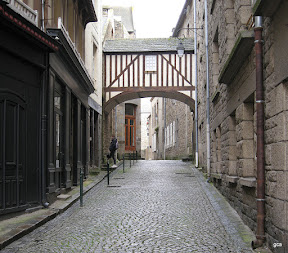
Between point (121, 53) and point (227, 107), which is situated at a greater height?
point (121, 53)

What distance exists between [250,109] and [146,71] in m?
14.0

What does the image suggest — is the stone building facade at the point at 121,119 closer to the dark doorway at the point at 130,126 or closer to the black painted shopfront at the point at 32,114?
the dark doorway at the point at 130,126

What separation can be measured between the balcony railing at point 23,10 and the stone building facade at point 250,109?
3.74 metres

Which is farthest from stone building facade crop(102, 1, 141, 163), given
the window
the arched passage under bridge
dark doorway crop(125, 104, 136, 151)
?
the window

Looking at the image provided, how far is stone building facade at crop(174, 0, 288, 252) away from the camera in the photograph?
4855mm

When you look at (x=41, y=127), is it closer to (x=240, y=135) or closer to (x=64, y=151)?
(x=64, y=151)

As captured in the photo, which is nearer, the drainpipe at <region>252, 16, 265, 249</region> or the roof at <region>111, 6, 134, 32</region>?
the drainpipe at <region>252, 16, 265, 249</region>

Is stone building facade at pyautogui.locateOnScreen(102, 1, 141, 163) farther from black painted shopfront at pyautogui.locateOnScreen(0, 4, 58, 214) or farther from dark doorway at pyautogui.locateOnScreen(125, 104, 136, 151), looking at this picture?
black painted shopfront at pyautogui.locateOnScreen(0, 4, 58, 214)

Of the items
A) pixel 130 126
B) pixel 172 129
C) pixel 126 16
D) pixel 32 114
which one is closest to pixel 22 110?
pixel 32 114

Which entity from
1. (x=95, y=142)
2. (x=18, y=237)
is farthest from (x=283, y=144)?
(x=95, y=142)

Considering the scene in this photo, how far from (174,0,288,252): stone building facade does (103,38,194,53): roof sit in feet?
30.4

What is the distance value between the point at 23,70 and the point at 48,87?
1057 mm

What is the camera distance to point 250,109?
7316mm

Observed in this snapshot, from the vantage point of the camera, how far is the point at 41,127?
9.03 metres
